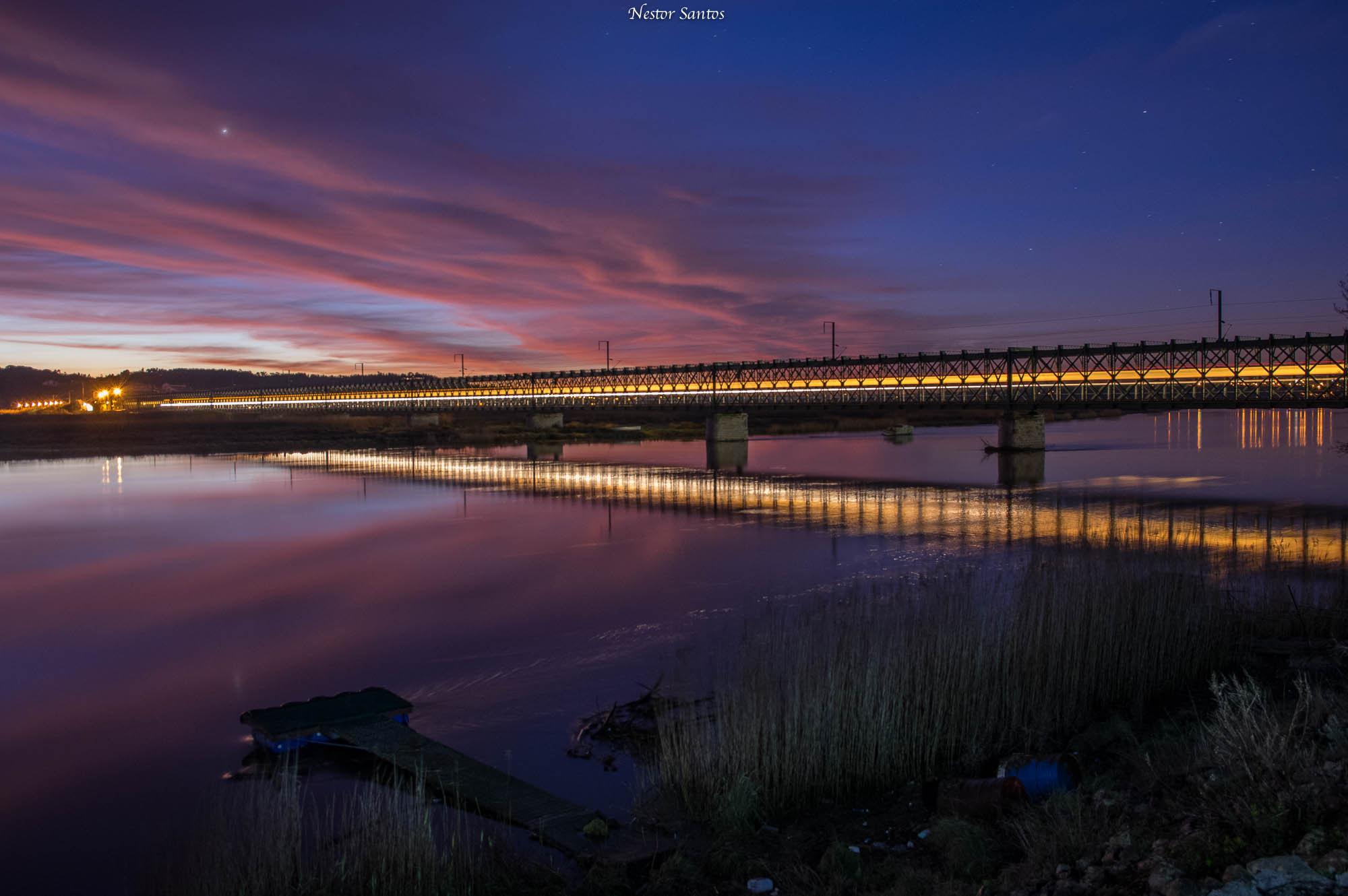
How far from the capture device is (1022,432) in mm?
74875

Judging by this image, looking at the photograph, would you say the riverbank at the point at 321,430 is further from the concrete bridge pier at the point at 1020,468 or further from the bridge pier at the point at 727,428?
the concrete bridge pier at the point at 1020,468

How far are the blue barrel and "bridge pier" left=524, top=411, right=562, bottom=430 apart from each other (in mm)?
114438

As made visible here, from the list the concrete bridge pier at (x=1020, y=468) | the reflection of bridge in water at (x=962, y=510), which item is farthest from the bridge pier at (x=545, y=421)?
the concrete bridge pier at (x=1020, y=468)

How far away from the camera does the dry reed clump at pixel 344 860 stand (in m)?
6.91

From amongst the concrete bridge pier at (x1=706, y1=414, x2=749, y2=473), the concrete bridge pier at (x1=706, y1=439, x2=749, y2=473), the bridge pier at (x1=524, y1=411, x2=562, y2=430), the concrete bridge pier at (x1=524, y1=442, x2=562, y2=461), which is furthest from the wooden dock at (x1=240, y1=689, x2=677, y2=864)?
the bridge pier at (x1=524, y1=411, x2=562, y2=430)

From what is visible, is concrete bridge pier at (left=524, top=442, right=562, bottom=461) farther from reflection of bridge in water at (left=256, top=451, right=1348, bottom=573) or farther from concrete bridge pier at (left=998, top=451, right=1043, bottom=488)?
concrete bridge pier at (left=998, top=451, right=1043, bottom=488)

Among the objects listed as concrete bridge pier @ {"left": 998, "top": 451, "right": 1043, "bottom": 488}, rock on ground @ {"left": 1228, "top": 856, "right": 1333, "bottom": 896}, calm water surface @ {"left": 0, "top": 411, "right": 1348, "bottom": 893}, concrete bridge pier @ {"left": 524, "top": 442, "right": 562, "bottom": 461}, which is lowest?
concrete bridge pier @ {"left": 998, "top": 451, "right": 1043, "bottom": 488}

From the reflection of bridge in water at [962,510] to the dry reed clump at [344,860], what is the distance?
1355cm

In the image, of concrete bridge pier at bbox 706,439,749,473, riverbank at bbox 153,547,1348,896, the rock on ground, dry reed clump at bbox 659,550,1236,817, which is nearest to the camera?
the rock on ground

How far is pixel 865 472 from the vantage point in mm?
Answer: 60906

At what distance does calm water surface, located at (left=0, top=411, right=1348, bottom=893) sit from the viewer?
10828mm

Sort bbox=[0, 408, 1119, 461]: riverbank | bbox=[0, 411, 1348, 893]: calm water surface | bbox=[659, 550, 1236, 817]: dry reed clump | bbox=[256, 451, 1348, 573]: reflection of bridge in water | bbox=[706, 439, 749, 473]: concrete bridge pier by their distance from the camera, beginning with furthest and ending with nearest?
1. bbox=[0, 408, 1119, 461]: riverbank
2. bbox=[706, 439, 749, 473]: concrete bridge pier
3. bbox=[256, 451, 1348, 573]: reflection of bridge in water
4. bbox=[0, 411, 1348, 893]: calm water surface
5. bbox=[659, 550, 1236, 817]: dry reed clump

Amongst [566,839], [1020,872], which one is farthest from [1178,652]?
[566,839]

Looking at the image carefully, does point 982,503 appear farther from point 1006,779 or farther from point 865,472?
point 1006,779
